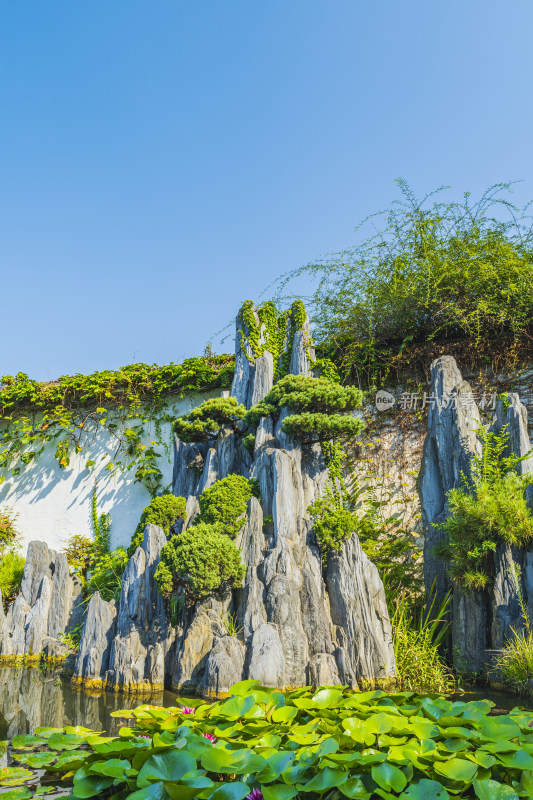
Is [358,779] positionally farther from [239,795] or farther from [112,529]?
[112,529]

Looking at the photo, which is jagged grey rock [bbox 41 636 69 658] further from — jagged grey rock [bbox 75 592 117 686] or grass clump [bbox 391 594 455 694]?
grass clump [bbox 391 594 455 694]

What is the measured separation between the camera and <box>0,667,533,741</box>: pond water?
13.1 feet

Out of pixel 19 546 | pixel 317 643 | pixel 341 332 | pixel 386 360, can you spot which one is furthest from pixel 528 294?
pixel 19 546

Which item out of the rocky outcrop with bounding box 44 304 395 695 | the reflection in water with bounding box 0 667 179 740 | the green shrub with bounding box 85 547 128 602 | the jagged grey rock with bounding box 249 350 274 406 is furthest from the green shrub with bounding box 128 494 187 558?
the reflection in water with bounding box 0 667 179 740

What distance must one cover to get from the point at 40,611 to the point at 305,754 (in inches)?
236

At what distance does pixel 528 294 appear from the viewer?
761 cm

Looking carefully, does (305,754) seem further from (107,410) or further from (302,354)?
(107,410)

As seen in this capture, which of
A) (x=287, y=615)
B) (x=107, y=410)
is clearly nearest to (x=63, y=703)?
(x=287, y=615)

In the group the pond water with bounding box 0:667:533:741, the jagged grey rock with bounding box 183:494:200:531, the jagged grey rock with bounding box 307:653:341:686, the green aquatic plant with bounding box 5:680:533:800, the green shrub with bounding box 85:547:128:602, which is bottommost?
the pond water with bounding box 0:667:533:741

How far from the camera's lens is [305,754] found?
2191 millimetres

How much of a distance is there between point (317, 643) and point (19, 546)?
7247mm

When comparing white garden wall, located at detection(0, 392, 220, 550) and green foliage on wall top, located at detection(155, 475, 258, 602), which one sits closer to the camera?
green foliage on wall top, located at detection(155, 475, 258, 602)

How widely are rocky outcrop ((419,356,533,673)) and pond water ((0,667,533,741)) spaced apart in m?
0.52

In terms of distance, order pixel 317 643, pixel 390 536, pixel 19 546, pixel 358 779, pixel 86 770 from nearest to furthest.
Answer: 1. pixel 358 779
2. pixel 86 770
3. pixel 317 643
4. pixel 390 536
5. pixel 19 546
